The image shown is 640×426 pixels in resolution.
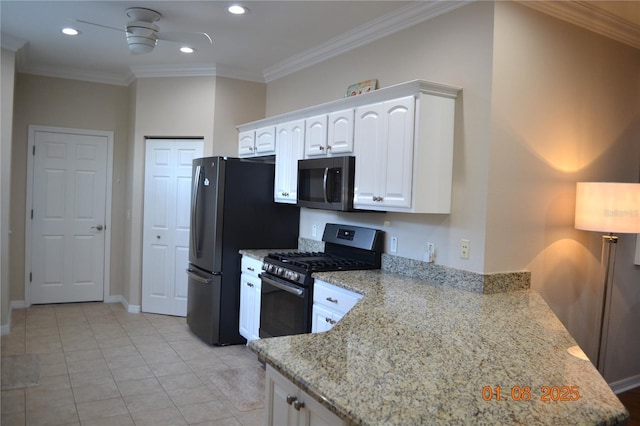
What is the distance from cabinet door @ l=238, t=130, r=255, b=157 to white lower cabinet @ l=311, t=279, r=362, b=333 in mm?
2072

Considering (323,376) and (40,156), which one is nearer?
(323,376)

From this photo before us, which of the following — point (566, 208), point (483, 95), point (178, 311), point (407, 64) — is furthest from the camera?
point (178, 311)

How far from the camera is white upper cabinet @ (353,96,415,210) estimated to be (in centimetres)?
303

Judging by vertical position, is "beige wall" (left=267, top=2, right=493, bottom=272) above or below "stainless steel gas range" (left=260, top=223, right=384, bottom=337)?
above

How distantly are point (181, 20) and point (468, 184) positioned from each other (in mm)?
2637

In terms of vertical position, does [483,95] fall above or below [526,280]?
above

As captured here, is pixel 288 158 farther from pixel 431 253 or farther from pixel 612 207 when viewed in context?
pixel 612 207

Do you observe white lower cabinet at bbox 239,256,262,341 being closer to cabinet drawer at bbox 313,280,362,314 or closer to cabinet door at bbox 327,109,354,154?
cabinet drawer at bbox 313,280,362,314

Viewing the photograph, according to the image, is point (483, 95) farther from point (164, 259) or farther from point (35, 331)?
point (35, 331)

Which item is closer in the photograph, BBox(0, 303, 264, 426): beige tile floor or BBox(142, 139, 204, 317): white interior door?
BBox(0, 303, 264, 426): beige tile floor

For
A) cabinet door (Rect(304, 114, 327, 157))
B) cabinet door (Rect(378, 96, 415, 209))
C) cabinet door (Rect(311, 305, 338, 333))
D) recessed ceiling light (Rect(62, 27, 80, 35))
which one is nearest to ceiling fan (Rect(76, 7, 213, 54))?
recessed ceiling light (Rect(62, 27, 80, 35))

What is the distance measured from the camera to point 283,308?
369 cm

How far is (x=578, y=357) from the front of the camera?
1.80 m

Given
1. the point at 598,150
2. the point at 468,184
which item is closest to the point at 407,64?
the point at 468,184
